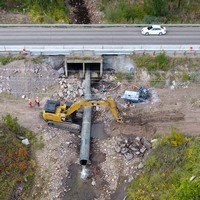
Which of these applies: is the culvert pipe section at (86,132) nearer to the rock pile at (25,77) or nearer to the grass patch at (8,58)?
the rock pile at (25,77)

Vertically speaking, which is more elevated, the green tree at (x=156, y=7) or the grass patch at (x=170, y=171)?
the green tree at (x=156, y=7)

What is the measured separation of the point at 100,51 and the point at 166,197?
1857 centimetres

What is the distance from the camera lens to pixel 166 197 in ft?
77.9

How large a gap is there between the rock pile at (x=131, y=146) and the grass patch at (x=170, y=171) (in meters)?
1.10

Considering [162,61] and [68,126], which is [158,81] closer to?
[162,61]

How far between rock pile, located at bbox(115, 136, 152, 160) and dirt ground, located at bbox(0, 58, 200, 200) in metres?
0.44

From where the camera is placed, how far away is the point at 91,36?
3809 centimetres

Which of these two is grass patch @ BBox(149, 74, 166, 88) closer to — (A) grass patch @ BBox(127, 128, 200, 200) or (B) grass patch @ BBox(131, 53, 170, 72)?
(B) grass patch @ BBox(131, 53, 170, 72)

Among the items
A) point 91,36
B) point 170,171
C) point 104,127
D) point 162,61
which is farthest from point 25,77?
point 170,171

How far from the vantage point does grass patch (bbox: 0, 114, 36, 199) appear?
2541 cm

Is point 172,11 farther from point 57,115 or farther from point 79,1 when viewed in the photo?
point 57,115

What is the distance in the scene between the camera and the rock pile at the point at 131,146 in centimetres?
2894

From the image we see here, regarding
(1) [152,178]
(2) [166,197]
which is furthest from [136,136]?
(2) [166,197]

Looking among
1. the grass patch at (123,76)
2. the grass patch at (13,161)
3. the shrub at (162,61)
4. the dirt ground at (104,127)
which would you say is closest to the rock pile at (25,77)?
the dirt ground at (104,127)
